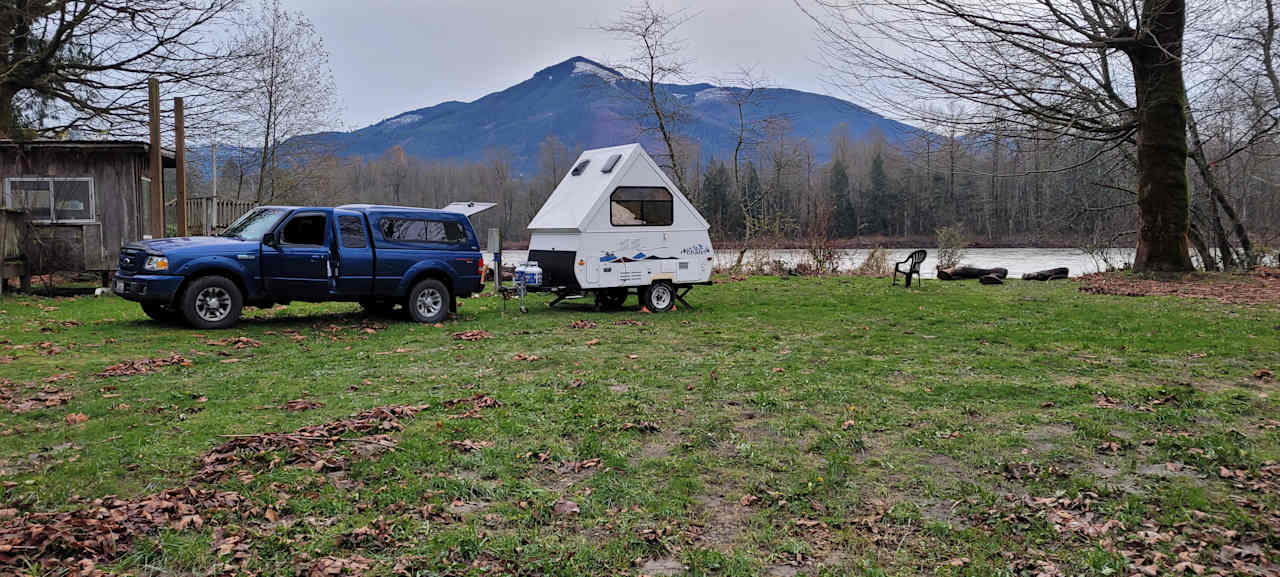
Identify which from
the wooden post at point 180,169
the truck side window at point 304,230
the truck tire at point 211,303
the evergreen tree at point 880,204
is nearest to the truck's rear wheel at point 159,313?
the truck tire at point 211,303

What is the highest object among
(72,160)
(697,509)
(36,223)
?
(72,160)

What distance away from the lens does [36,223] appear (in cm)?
1803

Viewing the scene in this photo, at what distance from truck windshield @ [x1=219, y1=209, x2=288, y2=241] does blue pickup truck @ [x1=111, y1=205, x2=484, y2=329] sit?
23mm

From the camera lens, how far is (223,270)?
1209 cm

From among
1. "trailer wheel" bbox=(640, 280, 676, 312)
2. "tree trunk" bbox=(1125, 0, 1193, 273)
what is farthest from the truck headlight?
"tree trunk" bbox=(1125, 0, 1193, 273)

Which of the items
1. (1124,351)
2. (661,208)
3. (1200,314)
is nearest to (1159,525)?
(1124,351)

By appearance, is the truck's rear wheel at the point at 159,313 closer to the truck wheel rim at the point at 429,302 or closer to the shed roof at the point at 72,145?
the truck wheel rim at the point at 429,302

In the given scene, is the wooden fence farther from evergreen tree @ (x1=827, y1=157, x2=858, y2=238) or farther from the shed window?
evergreen tree @ (x1=827, y1=157, x2=858, y2=238)

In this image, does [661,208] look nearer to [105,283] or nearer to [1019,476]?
[1019,476]

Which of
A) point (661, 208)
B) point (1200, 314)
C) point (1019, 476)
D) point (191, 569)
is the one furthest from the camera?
point (661, 208)

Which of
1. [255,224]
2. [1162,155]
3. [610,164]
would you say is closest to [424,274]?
[255,224]

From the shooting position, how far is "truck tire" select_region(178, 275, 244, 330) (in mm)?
11797

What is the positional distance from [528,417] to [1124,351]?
752 cm

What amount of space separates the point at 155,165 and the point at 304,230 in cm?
735
